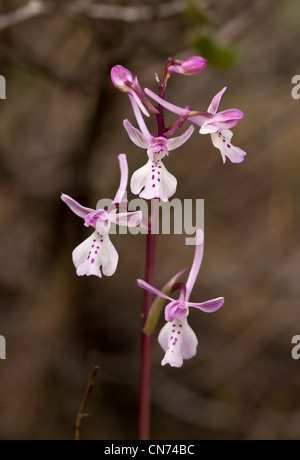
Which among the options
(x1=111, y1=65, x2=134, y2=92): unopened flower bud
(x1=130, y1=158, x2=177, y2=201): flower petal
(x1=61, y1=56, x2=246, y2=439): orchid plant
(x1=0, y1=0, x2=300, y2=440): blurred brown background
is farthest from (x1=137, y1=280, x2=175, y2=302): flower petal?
(x1=0, y1=0, x2=300, y2=440): blurred brown background

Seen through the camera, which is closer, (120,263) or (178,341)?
(178,341)

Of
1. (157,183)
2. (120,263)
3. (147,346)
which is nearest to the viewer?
(157,183)

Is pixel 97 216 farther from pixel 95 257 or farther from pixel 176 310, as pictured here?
pixel 176 310

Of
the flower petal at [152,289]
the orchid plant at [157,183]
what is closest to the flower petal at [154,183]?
the orchid plant at [157,183]

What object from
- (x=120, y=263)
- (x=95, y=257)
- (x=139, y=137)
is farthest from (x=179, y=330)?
(x=120, y=263)

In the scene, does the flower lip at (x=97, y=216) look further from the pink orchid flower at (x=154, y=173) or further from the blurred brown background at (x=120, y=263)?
the blurred brown background at (x=120, y=263)

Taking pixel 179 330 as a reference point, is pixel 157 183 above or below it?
above

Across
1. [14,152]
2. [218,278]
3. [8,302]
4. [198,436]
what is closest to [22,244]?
[8,302]
